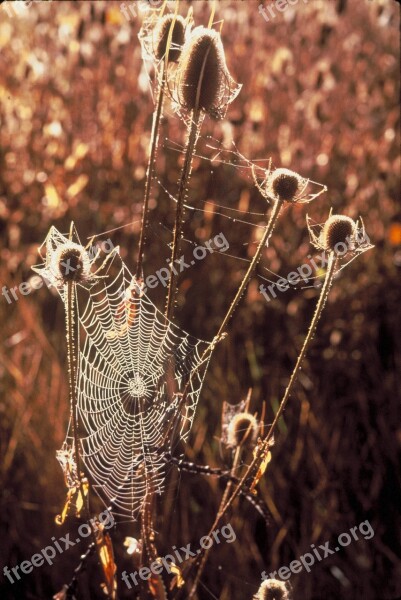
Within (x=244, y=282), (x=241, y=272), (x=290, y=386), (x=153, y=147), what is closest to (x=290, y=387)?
(x=290, y=386)

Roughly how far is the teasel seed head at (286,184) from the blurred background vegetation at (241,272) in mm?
497

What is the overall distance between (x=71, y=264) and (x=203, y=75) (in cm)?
35

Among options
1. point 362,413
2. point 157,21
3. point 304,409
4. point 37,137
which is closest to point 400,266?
point 362,413

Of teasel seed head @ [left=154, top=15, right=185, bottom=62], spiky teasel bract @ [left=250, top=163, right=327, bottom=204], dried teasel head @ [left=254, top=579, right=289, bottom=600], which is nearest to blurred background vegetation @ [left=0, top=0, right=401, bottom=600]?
dried teasel head @ [left=254, top=579, right=289, bottom=600]

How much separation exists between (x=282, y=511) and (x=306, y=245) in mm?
1186

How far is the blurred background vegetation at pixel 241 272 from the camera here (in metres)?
2.19

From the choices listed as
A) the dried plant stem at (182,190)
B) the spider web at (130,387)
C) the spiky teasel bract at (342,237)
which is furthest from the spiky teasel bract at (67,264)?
the spiky teasel bract at (342,237)

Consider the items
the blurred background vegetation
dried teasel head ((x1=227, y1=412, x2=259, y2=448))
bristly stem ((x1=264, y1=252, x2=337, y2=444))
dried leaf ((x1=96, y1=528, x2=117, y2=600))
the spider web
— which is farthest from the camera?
the blurred background vegetation

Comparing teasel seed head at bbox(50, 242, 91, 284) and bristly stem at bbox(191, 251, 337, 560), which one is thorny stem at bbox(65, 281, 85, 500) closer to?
teasel seed head at bbox(50, 242, 91, 284)

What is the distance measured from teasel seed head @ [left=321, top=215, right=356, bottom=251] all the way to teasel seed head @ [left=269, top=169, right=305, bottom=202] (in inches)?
3.1

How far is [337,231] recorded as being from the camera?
3.60 ft

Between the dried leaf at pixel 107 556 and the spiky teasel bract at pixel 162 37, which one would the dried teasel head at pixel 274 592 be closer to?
the dried leaf at pixel 107 556

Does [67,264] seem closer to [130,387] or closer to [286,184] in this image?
[286,184]

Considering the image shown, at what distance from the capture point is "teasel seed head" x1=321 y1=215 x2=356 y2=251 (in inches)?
42.7
